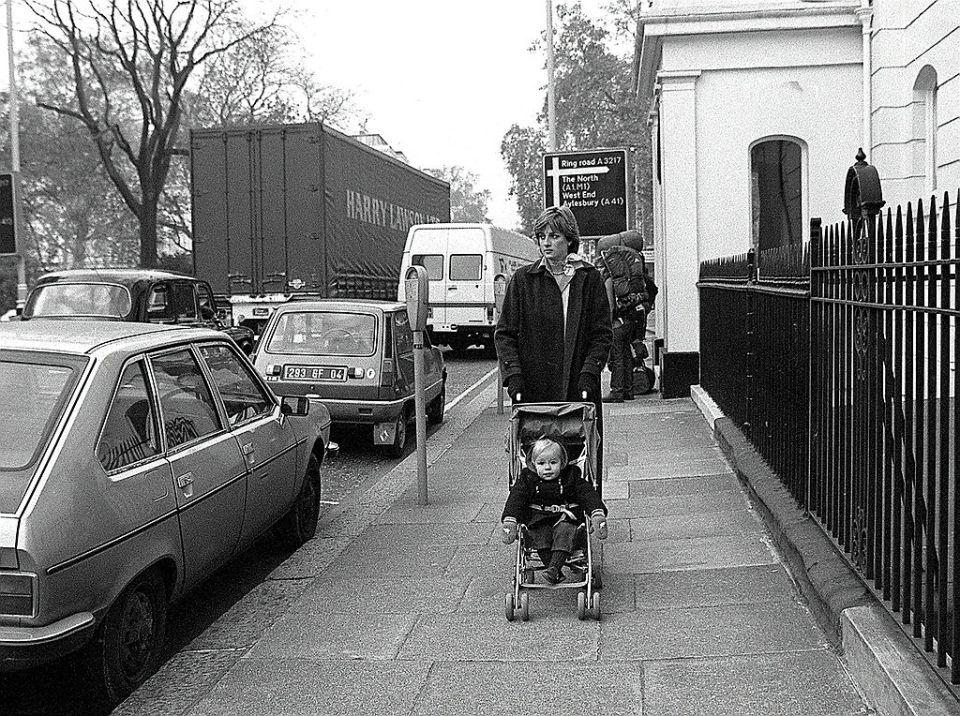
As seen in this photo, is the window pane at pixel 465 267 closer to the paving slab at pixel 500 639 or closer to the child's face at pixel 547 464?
the child's face at pixel 547 464

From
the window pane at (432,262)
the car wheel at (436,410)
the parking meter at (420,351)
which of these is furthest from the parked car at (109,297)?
the window pane at (432,262)

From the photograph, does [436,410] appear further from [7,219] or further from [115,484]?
[7,219]

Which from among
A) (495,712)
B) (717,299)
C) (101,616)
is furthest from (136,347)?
(717,299)

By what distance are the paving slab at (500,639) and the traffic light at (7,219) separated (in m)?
20.5

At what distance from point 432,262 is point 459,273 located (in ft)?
1.97

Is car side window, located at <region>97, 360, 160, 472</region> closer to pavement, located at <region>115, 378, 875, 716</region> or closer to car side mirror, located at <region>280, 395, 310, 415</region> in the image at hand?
pavement, located at <region>115, 378, 875, 716</region>

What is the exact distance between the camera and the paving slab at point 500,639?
546 centimetres

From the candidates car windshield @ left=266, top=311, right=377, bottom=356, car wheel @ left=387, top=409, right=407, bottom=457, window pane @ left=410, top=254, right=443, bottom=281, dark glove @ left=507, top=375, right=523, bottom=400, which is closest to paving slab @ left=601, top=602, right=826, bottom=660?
dark glove @ left=507, top=375, right=523, bottom=400

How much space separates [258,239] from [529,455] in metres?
17.5

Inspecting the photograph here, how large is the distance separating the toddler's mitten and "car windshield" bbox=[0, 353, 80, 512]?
2431 mm

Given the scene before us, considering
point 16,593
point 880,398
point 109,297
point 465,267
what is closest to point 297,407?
point 16,593

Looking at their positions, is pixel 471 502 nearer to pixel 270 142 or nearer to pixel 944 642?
pixel 944 642

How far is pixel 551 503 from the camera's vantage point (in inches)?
246

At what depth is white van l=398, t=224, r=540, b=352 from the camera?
83.4ft
